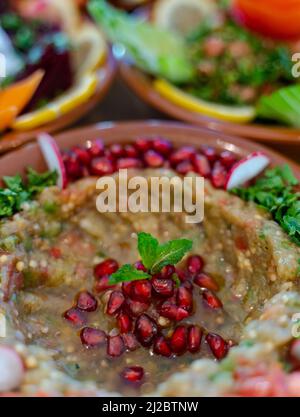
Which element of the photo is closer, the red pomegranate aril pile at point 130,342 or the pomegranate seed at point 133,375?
the pomegranate seed at point 133,375

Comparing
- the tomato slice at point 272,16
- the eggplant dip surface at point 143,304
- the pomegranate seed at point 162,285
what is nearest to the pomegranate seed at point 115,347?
the eggplant dip surface at point 143,304

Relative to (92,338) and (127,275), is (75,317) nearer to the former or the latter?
(92,338)

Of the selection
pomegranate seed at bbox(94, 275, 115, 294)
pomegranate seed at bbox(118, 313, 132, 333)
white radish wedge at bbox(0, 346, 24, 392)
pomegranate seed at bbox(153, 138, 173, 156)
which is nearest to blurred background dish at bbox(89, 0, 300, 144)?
pomegranate seed at bbox(153, 138, 173, 156)

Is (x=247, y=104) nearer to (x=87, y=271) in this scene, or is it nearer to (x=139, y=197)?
(x=139, y=197)

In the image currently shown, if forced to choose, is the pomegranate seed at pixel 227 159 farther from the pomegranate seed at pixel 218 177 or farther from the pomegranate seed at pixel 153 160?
the pomegranate seed at pixel 153 160

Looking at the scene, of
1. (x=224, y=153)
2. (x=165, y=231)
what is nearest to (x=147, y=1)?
(x=224, y=153)

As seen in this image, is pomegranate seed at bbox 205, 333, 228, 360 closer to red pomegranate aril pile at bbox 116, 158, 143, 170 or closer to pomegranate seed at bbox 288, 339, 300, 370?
pomegranate seed at bbox 288, 339, 300, 370

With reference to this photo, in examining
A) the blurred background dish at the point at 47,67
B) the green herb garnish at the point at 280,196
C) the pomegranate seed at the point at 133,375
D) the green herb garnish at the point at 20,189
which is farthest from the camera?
the blurred background dish at the point at 47,67
